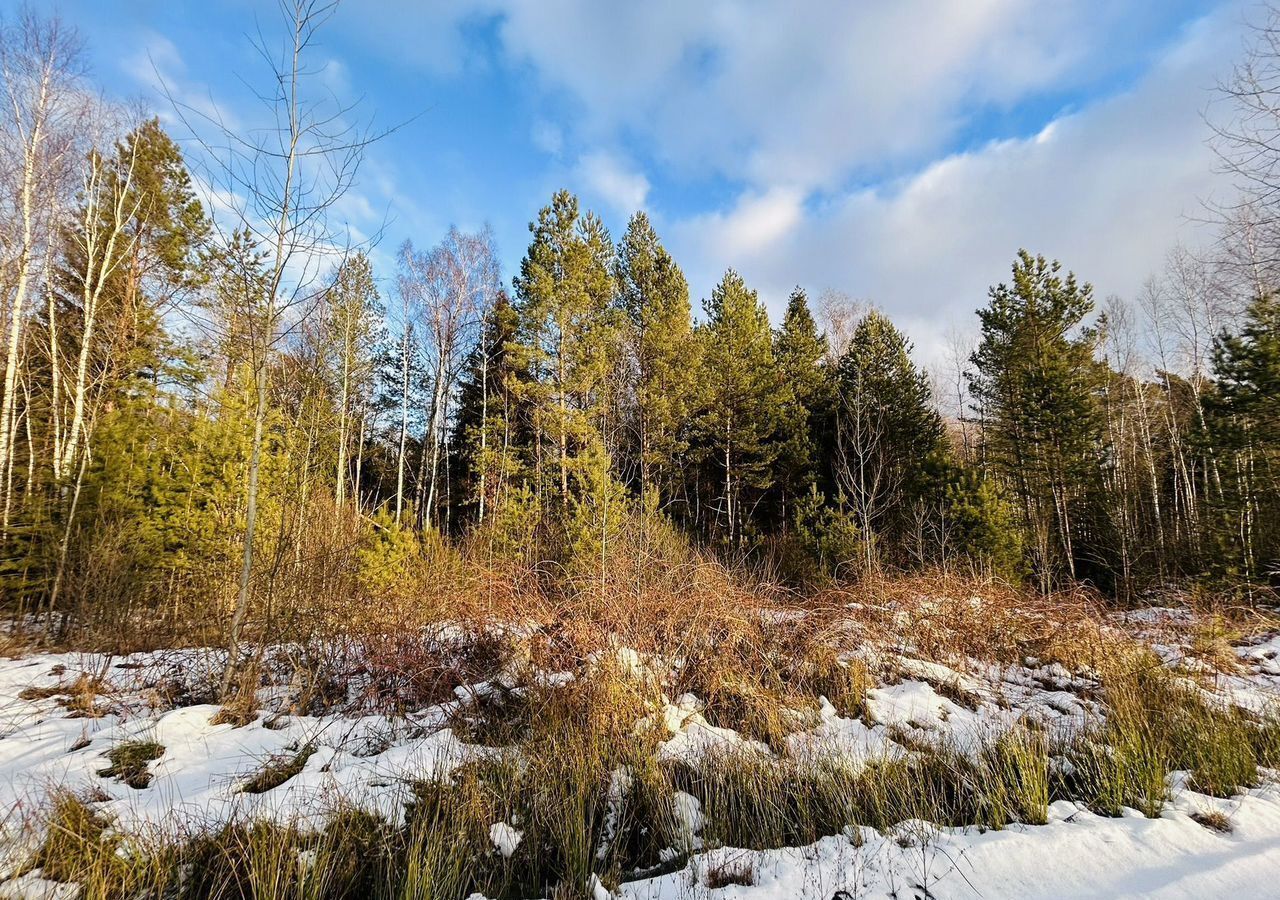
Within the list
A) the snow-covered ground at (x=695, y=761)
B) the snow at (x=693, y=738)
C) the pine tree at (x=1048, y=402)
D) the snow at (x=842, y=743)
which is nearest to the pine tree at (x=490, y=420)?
the snow-covered ground at (x=695, y=761)

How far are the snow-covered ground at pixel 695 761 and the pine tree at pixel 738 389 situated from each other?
14665 mm

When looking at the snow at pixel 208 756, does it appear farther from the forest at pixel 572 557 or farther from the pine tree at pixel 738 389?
the pine tree at pixel 738 389

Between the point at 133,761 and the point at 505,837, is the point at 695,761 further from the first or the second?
the point at 133,761

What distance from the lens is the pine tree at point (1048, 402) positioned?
642 inches

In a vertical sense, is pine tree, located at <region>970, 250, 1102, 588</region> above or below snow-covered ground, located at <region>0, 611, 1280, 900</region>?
above

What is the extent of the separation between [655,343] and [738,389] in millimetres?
4355

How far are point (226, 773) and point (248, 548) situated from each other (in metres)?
1.93

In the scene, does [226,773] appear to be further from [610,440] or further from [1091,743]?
[610,440]

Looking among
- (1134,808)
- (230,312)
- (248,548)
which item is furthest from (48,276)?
(1134,808)

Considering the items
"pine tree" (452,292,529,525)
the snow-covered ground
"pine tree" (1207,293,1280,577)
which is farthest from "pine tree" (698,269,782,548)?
the snow-covered ground

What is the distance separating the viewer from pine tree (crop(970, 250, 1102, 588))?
16297mm

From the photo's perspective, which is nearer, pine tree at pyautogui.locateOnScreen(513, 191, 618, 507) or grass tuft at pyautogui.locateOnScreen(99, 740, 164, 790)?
grass tuft at pyautogui.locateOnScreen(99, 740, 164, 790)

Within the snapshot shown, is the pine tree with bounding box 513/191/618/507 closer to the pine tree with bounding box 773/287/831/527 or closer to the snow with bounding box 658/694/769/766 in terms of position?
the pine tree with bounding box 773/287/831/527

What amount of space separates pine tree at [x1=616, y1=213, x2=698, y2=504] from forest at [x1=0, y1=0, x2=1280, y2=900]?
0.14 meters
